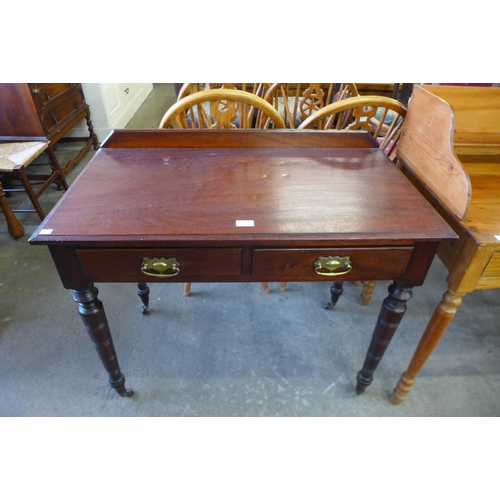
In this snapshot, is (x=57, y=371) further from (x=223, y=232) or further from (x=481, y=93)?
(x=481, y=93)

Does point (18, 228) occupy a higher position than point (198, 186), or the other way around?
point (198, 186)

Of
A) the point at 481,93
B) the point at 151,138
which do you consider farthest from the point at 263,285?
the point at 481,93

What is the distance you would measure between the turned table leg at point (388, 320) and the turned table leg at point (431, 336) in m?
0.11

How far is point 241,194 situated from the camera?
967mm

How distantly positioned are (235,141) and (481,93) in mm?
844

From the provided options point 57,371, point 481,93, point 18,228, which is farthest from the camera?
point 18,228

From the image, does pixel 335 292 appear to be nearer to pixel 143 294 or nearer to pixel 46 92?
pixel 143 294

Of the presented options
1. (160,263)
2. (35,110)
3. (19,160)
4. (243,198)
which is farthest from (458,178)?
(35,110)

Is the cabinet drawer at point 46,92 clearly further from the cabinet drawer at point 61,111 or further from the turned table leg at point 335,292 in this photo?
the turned table leg at point 335,292

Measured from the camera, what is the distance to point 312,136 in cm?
121

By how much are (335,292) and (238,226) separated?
2.97ft

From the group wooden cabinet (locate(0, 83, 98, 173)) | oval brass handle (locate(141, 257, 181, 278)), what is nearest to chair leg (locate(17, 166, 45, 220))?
wooden cabinet (locate(0, 83, 98, 173))

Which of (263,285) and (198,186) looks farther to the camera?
(263,285)

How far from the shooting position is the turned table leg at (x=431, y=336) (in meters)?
1.02
